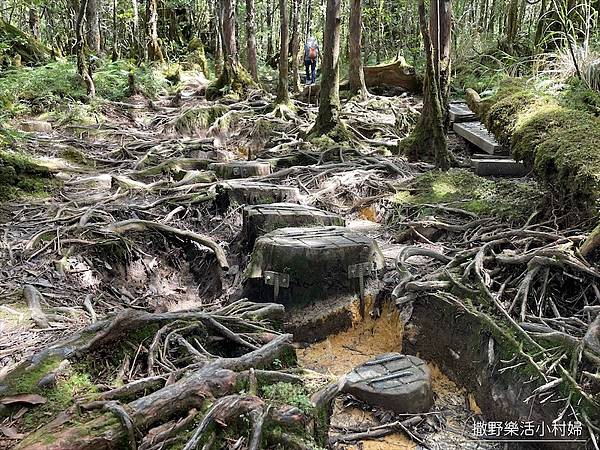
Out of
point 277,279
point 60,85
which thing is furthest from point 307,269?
point 60,85

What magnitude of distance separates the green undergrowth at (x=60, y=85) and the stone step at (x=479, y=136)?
8430 mm

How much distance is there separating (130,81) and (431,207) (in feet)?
41.1

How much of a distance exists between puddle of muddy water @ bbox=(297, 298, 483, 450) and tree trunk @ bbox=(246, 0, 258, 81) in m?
11.7

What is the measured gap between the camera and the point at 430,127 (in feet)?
29.6

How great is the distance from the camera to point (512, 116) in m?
6.43

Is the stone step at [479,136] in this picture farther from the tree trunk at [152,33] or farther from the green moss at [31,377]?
the tree trunk at [152,33]

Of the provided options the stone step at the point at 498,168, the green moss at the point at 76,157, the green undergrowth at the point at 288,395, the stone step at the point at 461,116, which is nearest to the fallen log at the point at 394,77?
the stone step at the point at 461,116

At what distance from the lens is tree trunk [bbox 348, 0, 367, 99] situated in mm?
13670

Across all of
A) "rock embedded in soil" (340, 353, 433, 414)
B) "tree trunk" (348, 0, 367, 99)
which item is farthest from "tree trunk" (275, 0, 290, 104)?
"rock embedded in soil" (340, 353, 433, 414)

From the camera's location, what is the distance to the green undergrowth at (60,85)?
13.5 m

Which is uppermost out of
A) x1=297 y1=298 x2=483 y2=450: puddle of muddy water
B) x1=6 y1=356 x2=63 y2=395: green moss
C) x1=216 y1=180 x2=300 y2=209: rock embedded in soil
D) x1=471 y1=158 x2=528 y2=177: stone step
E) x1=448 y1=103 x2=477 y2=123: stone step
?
x1=448 y1=103 x2=477 y2=123: stone step

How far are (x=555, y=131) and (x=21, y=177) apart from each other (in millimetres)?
6810

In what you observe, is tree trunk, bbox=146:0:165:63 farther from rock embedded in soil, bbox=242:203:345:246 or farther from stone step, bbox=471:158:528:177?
rock embedded in soil, bbox=242:203:345:246

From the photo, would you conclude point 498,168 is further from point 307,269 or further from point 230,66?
point 230,66
